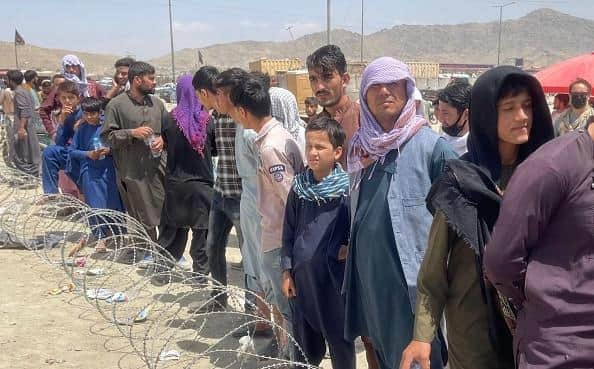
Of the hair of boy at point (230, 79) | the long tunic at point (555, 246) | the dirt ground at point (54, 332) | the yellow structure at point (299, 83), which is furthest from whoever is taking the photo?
the yellow structure at point (299, 83)

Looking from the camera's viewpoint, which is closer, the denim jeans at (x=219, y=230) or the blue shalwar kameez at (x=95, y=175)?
the denim jeans at (x=219, y=230)

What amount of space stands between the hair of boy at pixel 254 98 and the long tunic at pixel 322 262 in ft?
2.27

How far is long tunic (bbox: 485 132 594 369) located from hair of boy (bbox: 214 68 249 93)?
94.8 inches

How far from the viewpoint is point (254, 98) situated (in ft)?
11.5

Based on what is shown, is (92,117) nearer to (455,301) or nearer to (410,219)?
(410,219)

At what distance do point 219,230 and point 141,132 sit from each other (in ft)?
5.54

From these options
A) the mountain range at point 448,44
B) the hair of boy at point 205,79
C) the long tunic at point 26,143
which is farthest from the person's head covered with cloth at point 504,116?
the mountain range at point 448,44

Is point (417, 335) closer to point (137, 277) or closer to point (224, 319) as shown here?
point (224, 319)

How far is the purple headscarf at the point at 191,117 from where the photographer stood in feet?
17.1

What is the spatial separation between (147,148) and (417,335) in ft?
14.7

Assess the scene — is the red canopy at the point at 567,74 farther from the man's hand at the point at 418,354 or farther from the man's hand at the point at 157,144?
the man's hand at the point at 418,354

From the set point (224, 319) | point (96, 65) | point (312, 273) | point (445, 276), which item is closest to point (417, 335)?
point (445, 276)

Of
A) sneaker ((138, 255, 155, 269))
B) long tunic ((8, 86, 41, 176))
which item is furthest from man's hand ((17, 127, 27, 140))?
sneaker ((138, 255, 155, 269))

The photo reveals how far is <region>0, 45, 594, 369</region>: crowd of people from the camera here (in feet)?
5.08
